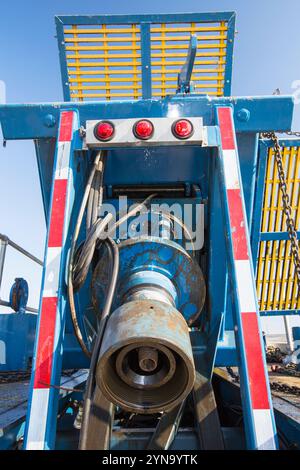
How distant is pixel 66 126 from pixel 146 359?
4.59 feet

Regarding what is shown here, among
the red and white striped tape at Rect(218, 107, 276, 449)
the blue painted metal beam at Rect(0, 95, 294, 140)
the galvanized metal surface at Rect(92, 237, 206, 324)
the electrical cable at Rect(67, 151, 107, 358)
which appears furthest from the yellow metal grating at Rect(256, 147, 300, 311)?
the electrical cable at Rect(67, 151, 107, 358)

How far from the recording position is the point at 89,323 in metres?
2.30

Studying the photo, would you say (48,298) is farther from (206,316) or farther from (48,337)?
(206,316)

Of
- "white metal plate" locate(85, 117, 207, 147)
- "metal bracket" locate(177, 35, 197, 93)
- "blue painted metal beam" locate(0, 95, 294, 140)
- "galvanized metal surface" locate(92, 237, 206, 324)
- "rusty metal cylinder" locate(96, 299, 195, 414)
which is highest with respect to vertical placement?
"metal bracket" locate(177, 35, 197, 93)

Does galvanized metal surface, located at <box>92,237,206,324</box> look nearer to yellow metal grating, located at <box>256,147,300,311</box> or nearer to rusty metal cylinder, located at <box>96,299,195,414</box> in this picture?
rusty metal cylinder, located at <box>96,299,195,414</box>

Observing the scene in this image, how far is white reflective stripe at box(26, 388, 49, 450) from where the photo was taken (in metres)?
1.42

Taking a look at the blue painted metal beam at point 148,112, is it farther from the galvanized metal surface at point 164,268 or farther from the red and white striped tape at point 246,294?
the galvanized metal surface at point 164,268

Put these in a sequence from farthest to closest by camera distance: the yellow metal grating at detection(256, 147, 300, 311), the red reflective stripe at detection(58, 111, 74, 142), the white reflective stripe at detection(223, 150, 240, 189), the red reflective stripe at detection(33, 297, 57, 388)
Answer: the yellow metal grating at detection(256, 147, 300, 311) → the red reflective stripe at detection(58, 111, 74, 142) → the white reflective stripe at detection(223, 150, 240, 189) → the red reflective stripe at detection(33, 297, 57, 388)

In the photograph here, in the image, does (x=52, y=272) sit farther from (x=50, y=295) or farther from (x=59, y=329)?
(x=59, y=329)

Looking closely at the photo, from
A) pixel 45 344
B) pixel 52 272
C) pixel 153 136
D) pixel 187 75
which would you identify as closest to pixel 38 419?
pixel 45 344

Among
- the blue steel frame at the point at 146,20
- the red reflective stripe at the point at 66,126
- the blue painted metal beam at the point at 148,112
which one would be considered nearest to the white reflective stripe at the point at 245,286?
the blue painted metal beam at the point at 148,112

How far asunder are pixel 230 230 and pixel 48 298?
97 centimetres

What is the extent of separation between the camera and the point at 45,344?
5.22ft

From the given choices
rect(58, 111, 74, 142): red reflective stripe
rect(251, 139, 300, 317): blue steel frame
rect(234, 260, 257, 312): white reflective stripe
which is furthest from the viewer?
rect(251, 139, 300, 317): blue steel frame
